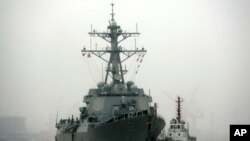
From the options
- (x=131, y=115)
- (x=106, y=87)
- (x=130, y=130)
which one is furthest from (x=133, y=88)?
(x=130, y=130)

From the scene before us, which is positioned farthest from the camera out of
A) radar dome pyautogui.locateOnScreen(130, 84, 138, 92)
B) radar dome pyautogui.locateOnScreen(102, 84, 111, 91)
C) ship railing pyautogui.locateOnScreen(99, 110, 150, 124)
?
radar dome pyautogui.locateOnScreen(130, 84, 138, 92)

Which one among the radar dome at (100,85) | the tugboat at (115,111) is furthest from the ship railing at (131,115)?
the radar dome at (100,85)

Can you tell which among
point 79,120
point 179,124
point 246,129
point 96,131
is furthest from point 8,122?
point 246,129

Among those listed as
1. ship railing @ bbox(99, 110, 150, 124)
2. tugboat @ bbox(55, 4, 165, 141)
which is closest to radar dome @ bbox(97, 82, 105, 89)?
tugboat @ bbox(55, 4, 165, 141)

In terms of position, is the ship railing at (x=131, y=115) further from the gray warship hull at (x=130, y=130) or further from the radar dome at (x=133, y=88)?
the radar dome at (x=133, y=88)

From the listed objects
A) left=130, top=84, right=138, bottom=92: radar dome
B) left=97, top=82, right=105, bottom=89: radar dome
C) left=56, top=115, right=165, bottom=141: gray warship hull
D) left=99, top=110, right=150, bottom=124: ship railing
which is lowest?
left=56, top=115, right=165, bottom=141: gray warship hull

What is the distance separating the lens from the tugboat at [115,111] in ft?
72.6

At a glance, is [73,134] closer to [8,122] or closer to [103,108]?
[103,108]

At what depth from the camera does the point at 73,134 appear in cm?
2698

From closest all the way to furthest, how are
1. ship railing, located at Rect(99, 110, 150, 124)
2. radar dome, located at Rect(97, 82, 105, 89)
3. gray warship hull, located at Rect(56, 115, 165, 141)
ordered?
ship railing, located at Rect(99, 110, 150, 124), gray warship hull, located at Rect(56, 115, 165, 141), radar dome, located at Rect(97, 82, 105, 89)

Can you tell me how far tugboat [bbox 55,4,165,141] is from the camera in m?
22.1

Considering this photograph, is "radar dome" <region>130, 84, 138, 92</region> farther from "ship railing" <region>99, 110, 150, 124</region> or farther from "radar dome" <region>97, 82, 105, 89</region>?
"ship railing" <region>99, 110, 150, 124</region>

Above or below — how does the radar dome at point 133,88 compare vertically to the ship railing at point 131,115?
above

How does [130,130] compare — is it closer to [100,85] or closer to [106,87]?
[106,87]
